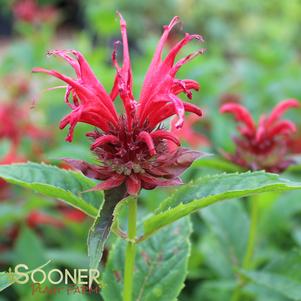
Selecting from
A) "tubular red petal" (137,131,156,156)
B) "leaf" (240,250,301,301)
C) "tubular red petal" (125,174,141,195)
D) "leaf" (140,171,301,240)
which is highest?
"tubular red petal" (137,131,156,156)

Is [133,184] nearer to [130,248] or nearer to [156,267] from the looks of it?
[130,248]

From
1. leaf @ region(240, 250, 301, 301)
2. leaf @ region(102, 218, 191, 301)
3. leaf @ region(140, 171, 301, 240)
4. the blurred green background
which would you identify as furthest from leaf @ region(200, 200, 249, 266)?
leaf @ region(140, 171, 301, 240)

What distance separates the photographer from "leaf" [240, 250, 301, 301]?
102 centimetres

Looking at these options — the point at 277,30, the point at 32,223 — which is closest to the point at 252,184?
the point at 32,223

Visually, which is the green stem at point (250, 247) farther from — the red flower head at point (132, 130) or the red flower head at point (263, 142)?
the red flower head at point (132, 130)

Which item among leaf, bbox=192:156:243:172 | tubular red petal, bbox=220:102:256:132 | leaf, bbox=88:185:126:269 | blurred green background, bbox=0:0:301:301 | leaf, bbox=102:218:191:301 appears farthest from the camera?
blurred green background, bbox=0:0:301:301

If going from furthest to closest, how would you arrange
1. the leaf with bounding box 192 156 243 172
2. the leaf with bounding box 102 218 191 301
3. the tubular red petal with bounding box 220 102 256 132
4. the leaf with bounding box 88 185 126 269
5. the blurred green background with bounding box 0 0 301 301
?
the blurred green background with bounding box 0 0 301 301, the tubular red petal with bounding box 220 102 256 132, the leaf with bounding box 192 156 243 172, the leaf with bounding box 102 218 191 301, the leaf with bounding box 88 185 126 269

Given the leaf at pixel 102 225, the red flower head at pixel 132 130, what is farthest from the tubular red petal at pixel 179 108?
the leaf at pixel 102 225

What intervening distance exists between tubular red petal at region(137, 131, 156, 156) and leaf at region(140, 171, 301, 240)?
0.25 feet

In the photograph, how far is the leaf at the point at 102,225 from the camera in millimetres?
662

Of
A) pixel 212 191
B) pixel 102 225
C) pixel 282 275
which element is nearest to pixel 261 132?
pixel 282 275

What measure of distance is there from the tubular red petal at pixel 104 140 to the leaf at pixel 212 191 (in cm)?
11

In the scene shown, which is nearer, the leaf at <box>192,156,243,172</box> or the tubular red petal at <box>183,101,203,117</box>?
the tubular red petal at <box>183,101,203,117</box>

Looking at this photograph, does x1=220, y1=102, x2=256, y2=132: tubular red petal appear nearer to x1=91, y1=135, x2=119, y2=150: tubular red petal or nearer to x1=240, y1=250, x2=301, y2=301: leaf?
x1=240, y1=250, x2=301, y2=301: leaf
